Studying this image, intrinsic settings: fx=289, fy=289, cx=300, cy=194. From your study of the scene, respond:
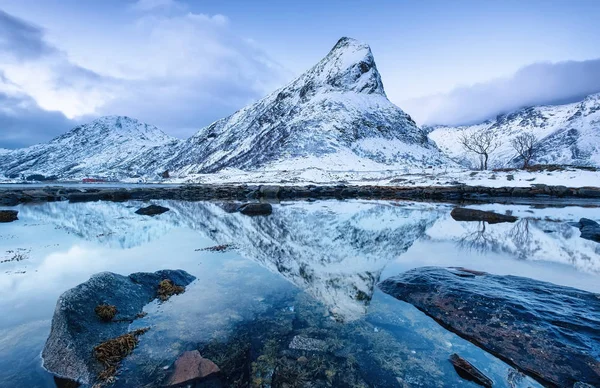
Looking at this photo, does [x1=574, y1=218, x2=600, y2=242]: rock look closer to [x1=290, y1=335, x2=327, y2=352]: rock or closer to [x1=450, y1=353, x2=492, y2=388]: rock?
[x1=450, y1=353, x2=492, y2=388]: rock

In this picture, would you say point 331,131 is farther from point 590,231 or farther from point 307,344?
point 307,344

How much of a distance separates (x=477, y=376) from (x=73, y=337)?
6.94m

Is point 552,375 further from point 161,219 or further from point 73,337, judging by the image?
point 161,219

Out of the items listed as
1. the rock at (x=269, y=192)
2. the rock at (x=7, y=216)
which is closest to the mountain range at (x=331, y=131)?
the rock at (x=269, y=192)

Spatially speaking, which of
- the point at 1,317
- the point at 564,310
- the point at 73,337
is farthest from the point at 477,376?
the point at 1,317

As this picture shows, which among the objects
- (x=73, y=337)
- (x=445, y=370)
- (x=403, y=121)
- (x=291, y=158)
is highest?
(x=403, y=121)

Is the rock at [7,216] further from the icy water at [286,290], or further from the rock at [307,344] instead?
the rock at [307,344]

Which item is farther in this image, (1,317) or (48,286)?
(48,286)

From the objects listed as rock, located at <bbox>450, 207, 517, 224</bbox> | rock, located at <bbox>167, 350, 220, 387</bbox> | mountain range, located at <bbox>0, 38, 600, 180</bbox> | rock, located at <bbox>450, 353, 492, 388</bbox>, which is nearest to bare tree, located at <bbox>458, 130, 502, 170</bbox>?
mountain range, located at <bbox>0, 38, 600, 180</bbox>

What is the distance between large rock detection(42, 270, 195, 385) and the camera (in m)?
4.84

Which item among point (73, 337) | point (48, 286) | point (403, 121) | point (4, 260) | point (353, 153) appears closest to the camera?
point (73, 337)

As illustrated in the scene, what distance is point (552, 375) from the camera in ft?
14.8

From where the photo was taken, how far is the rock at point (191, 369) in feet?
14.7

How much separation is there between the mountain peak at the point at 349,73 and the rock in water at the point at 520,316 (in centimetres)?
16051
